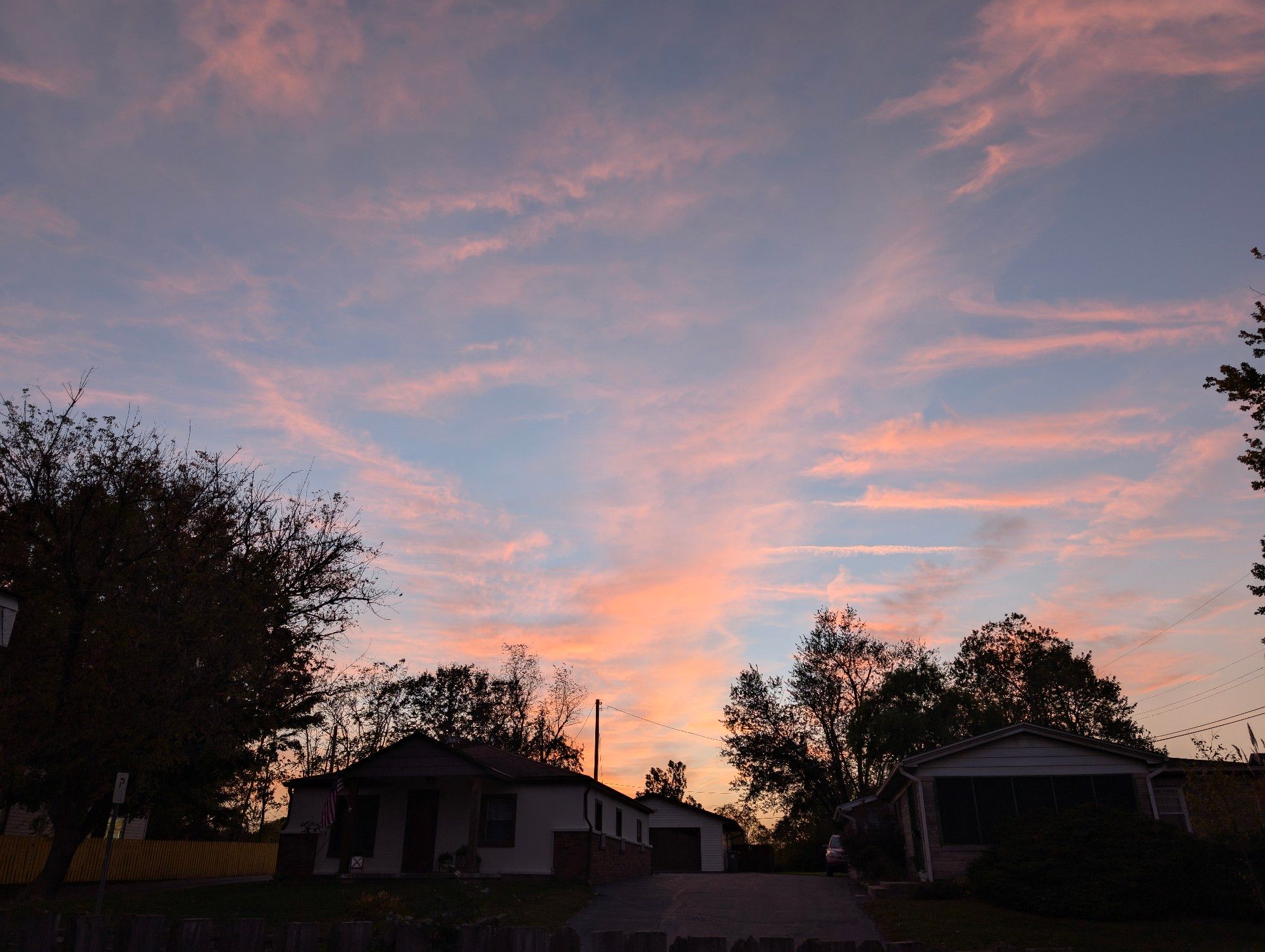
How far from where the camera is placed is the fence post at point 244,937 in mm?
5188

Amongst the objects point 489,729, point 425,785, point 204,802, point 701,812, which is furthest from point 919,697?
point 204,802

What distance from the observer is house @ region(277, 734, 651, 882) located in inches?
1037

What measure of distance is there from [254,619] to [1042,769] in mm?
19569

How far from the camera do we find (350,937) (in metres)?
5.08

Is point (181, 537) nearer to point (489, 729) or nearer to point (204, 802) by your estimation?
point (204, 802)

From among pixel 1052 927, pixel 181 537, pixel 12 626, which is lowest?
pixel 1052 927

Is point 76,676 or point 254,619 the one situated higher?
point 254,619

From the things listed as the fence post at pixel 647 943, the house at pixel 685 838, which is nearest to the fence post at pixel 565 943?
the fence post at pixel 647 943

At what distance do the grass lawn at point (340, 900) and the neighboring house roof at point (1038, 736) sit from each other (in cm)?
962

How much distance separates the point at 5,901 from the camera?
1911cm

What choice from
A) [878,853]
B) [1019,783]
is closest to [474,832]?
[878,853]

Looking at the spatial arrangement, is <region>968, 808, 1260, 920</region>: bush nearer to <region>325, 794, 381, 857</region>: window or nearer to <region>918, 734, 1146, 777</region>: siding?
<region>918, 734, 1146, 777</region>: siding

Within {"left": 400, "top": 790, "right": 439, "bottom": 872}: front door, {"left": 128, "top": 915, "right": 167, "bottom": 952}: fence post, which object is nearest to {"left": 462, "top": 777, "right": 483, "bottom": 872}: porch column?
{"left": 400, "top": 790, "right": 439, "bottom": 872}: front door

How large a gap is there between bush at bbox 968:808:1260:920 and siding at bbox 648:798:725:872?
2891 centimetres
